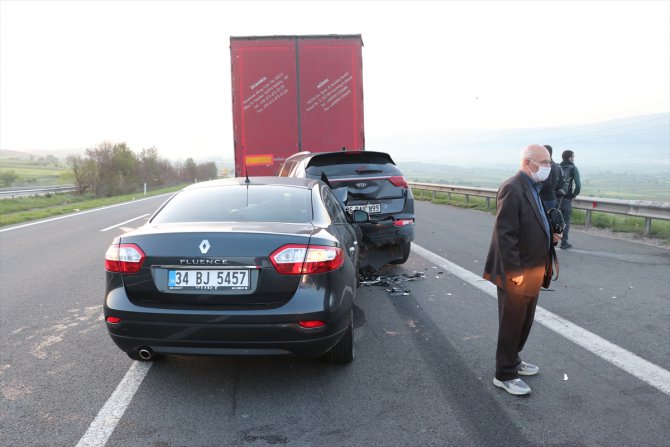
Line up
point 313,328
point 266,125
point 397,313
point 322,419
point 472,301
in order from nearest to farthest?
point 322,419 → point 313,328 → point 397,313 → point 472,301 → point 266,125

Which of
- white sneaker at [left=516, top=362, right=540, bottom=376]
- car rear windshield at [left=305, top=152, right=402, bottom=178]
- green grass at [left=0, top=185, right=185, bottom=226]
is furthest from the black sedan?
green grass at [left=0, top=185, right=185, bottom=226]

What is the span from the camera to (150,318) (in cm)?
339

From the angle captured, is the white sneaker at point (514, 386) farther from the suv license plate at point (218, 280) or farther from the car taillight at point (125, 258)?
the car taillight at point (125, 258)

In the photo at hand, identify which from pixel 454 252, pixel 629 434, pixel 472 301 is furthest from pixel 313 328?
pixel 454 252

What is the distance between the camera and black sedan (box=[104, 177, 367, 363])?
3352mm

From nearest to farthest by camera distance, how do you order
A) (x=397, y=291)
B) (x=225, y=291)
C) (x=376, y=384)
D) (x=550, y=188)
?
(x=225, y=291) → (x=376, y=384) → (x=397, y=291) → (x=550, y=188)

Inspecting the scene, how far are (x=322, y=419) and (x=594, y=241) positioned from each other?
8976mm

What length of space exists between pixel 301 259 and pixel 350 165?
4.03m

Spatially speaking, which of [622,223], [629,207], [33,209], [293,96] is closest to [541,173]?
[293,96]

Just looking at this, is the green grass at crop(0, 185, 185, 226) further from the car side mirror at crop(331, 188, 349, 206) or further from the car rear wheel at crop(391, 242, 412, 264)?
the car rear wheel at crop(391, 242, 412, 264)

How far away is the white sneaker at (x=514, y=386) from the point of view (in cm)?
350

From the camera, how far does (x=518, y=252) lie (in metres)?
3.50

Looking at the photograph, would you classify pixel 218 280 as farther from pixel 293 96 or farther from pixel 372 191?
pixel 293 96

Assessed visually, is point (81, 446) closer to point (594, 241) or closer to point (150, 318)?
point (150, 318)
